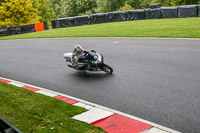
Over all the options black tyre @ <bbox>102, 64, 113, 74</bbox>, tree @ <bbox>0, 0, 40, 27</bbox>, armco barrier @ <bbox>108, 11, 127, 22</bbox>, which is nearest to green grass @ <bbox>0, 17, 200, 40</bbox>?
armco barrier @ <bbox>108, 11, 127, 22</bbox>

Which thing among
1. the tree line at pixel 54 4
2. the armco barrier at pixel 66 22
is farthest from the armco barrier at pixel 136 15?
the tree line at pixel 54 4

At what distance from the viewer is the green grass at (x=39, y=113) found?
18.1 feet

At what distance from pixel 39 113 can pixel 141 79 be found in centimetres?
403

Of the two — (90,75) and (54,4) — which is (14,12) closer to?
(90,75)

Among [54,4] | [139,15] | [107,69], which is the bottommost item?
[107,69]

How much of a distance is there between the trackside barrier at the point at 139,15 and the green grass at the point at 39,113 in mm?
25076

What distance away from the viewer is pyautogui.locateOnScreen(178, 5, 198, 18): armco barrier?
28.2m

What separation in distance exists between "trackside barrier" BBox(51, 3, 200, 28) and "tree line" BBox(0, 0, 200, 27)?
1411cm

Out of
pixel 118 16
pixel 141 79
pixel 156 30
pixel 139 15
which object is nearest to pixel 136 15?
pixel 139 15

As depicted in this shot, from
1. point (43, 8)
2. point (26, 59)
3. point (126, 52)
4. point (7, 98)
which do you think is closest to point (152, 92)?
point (7, 98)

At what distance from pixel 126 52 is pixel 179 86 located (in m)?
6.31

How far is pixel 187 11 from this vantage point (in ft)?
94.8

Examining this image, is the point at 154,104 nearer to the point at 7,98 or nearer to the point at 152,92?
the point at 152,92

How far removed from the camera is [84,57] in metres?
10.1
